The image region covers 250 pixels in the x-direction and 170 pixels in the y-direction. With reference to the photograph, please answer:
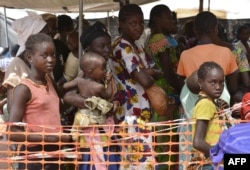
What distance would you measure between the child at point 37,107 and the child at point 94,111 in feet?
0.52

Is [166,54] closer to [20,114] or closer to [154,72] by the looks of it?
[154,72]

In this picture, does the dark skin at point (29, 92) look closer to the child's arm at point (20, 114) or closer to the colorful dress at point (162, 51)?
the child's arm at point (20, 114)

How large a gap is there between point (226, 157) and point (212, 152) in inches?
11.3

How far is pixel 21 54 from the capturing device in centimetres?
411

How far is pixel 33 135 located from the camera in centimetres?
333

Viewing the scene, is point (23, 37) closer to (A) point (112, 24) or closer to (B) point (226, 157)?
(B) point (226, 157)

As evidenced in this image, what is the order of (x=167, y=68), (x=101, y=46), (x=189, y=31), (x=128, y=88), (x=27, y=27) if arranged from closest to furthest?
1. (x=101, y=46)
2. (x=128, y=88)
3. (x=27, y=27)
4. (x=167, y=68)
5. (x=189, y=31)

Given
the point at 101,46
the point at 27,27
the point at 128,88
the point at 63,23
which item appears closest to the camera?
the point at 101,46

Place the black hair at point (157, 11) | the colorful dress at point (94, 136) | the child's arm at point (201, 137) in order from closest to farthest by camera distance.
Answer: the child's arm at point (201, 137) → the colorful dress at point (94, 136) → the black hair at point (157, 11)

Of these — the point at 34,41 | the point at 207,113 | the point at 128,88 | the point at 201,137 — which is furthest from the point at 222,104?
the point at 34,41

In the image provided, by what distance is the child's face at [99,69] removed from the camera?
3.66m

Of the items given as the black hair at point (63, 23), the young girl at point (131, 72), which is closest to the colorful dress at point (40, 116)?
the young girl at point (131, 72)

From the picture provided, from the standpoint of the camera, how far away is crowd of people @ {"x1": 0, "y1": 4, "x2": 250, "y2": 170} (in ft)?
11.1

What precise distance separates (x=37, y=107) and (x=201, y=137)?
1.10 m
